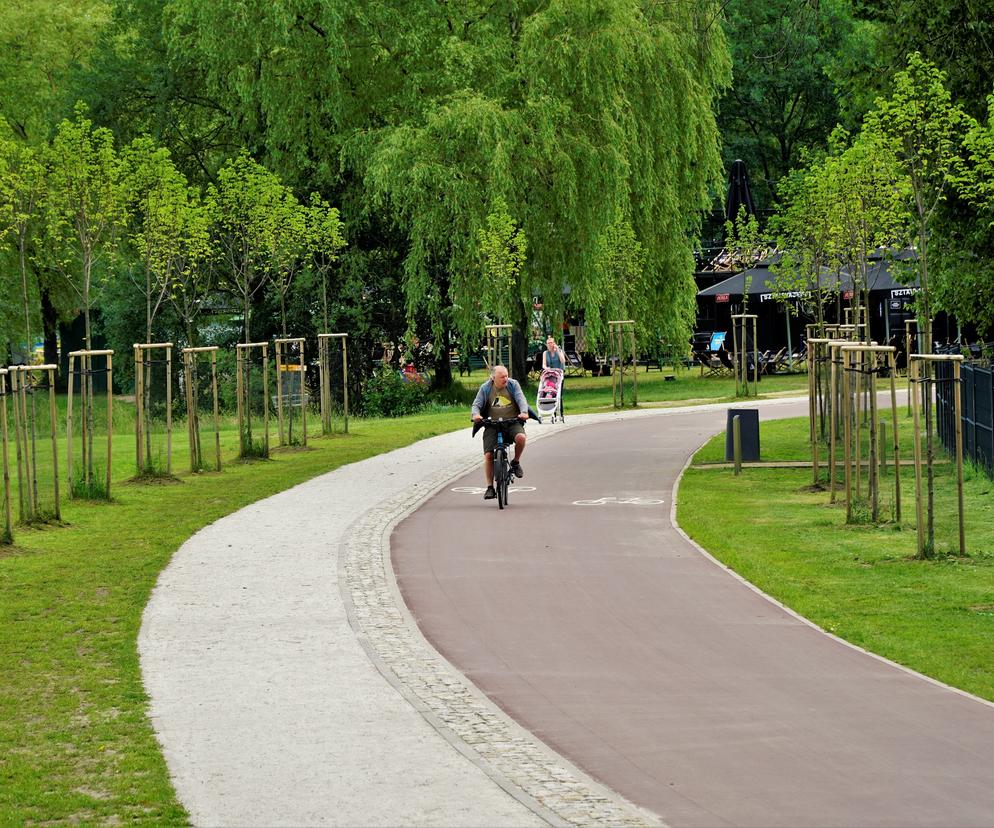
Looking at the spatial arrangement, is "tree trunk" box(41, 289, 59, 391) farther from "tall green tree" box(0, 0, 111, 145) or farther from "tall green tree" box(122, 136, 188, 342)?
"tall green tree" box(122, 136, 188, 342)

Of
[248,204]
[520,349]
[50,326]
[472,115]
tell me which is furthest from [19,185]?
[50,326]

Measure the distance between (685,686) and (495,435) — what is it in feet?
36.3

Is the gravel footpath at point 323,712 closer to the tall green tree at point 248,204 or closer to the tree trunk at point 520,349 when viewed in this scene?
the tall green tree at point 248,204

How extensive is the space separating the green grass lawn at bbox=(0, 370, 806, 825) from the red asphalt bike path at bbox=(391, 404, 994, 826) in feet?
7.68

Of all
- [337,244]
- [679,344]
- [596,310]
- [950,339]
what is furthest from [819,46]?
[337,244]

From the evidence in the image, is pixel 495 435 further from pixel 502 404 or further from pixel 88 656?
pixel 88 656

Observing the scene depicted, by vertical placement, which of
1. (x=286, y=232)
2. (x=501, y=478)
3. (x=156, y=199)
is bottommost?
(x=501, y=478)

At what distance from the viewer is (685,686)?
34.4 feet

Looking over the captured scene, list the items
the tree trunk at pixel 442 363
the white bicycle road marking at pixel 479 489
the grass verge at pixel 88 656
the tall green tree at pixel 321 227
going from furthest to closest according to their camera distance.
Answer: the tree trunk at pixel 442 363 → the tall green tree at pixel 321 227 → the white bicycle road marking at pixel 479 489 → the grass verge at pixel 88 656

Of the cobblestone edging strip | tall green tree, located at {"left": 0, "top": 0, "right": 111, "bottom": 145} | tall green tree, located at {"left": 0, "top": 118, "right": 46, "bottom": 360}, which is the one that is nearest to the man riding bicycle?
the cobblestone edging strip

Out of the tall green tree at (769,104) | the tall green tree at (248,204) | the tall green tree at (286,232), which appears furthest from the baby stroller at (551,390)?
the tall green tree at (769,104)

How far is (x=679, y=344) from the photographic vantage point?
160 ft

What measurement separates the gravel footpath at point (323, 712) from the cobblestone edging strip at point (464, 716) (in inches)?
0.6

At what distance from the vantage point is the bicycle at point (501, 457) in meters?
20.7
